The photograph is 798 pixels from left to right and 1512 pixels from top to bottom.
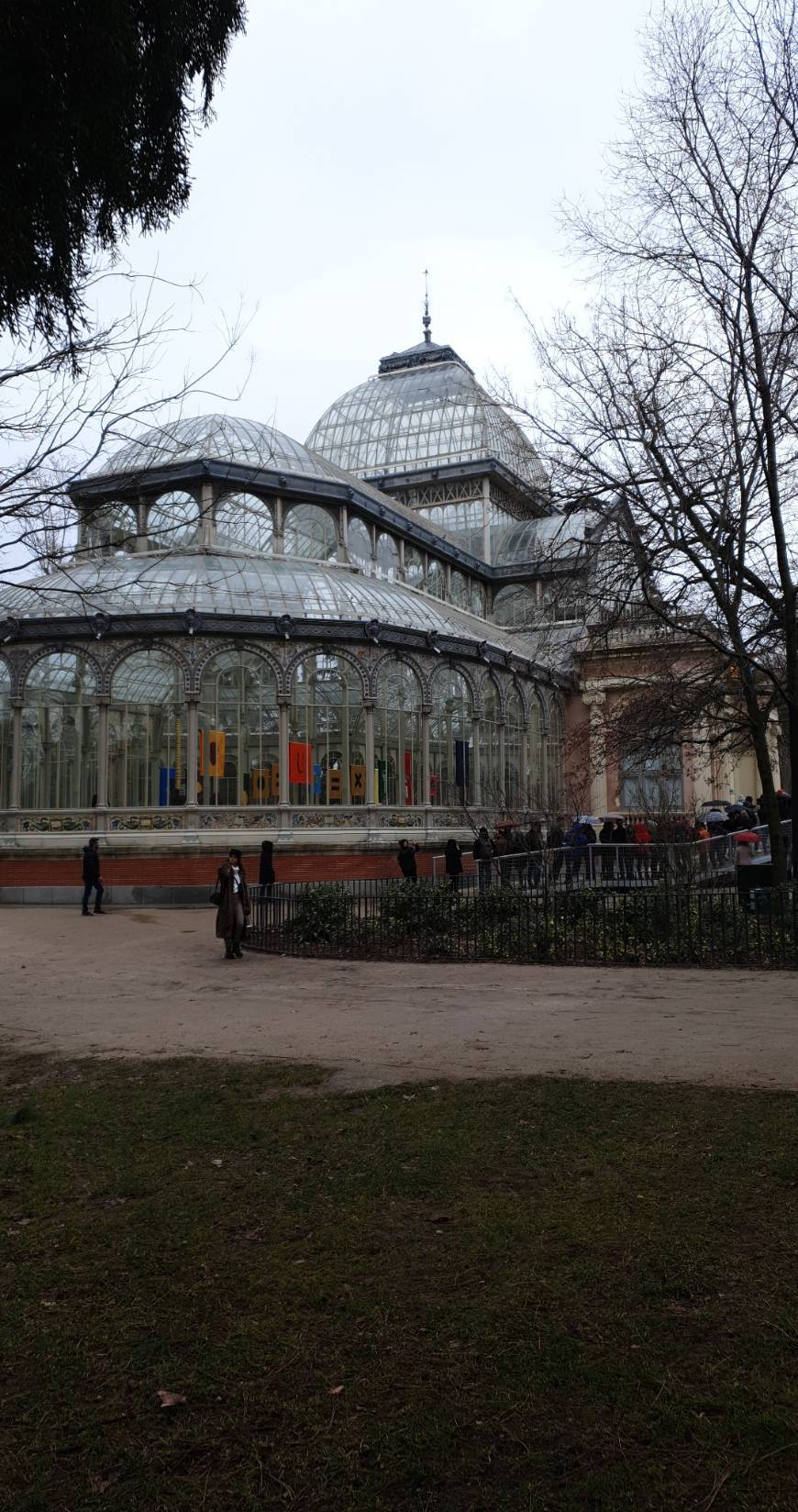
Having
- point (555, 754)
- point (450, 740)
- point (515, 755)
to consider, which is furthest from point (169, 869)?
point (555, 754)

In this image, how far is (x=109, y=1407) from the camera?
3.15 m

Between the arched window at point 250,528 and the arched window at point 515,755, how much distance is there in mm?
9106

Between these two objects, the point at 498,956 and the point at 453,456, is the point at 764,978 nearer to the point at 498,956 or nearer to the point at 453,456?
the point at 498,956

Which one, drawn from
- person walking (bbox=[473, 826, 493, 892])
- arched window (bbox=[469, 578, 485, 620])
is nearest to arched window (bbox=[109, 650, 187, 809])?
person walking (bbox=[473, 826, 493, 892])

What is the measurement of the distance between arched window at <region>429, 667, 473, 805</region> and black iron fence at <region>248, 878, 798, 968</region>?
12789 millimetres

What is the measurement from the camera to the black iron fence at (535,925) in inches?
502

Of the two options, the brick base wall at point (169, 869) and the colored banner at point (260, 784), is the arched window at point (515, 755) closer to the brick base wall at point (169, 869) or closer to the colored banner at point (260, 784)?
the brick base wall at point (169, 869)

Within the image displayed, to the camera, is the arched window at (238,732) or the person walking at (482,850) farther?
the arched window at (238,732)

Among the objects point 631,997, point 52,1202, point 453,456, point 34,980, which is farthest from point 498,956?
point 453,456

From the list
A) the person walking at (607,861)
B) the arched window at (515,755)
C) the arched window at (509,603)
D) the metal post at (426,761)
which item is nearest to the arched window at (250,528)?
the metal post at (426,761)

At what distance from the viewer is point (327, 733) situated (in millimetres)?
26578

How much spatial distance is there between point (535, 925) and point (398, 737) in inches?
561

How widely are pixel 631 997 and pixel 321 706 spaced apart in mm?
17172

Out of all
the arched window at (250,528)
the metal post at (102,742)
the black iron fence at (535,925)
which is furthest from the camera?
the arched window at (250,528)
